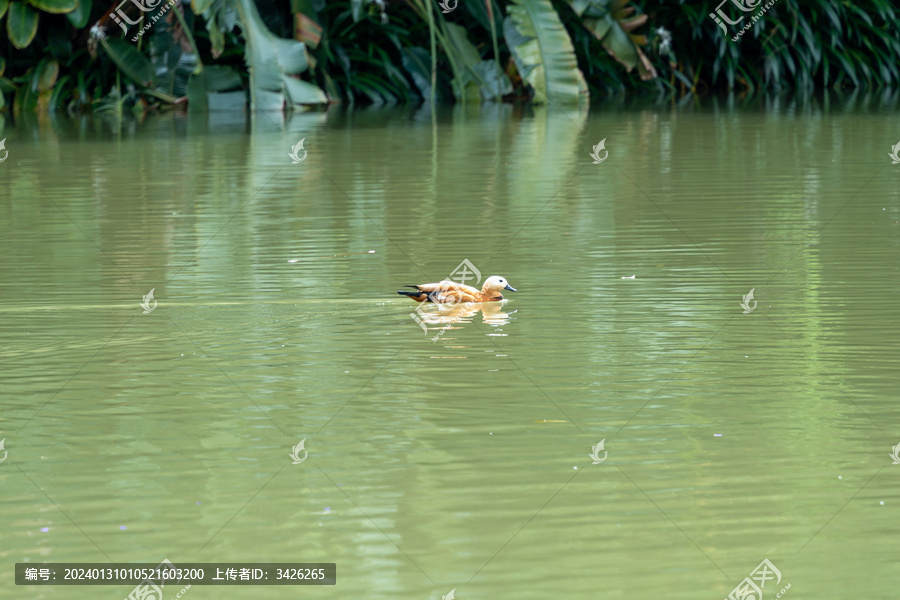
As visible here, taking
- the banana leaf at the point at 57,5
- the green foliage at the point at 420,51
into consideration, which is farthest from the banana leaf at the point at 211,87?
the banana leaf at the point at 57,5

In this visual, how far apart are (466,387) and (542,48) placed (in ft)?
43.6

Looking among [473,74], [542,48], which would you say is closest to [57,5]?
[473,74]

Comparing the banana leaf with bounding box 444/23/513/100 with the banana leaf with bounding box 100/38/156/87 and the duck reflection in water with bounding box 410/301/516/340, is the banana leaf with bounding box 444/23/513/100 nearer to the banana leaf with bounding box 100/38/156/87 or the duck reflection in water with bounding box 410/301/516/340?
the banana leaf with bounding box 100/38/156/87

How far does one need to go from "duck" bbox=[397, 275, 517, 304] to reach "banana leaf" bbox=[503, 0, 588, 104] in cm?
1168

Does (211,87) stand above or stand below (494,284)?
below

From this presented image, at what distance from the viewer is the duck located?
6348mm

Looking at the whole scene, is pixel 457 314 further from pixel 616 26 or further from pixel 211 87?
pixel 616 26

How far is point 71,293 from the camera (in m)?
6.88

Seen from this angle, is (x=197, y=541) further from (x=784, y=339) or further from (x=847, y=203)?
(x=847, y=203)

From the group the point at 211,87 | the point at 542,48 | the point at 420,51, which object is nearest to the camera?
the point at 542,48

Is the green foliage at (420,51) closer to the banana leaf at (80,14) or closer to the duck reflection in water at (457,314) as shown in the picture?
the banana leaf at (80,14)

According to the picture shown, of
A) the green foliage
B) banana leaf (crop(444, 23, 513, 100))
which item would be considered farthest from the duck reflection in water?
banana leaf (crop(444, 23, 513, 100))

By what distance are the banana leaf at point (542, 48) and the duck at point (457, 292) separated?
11.7 meters

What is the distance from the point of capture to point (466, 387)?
511cm
